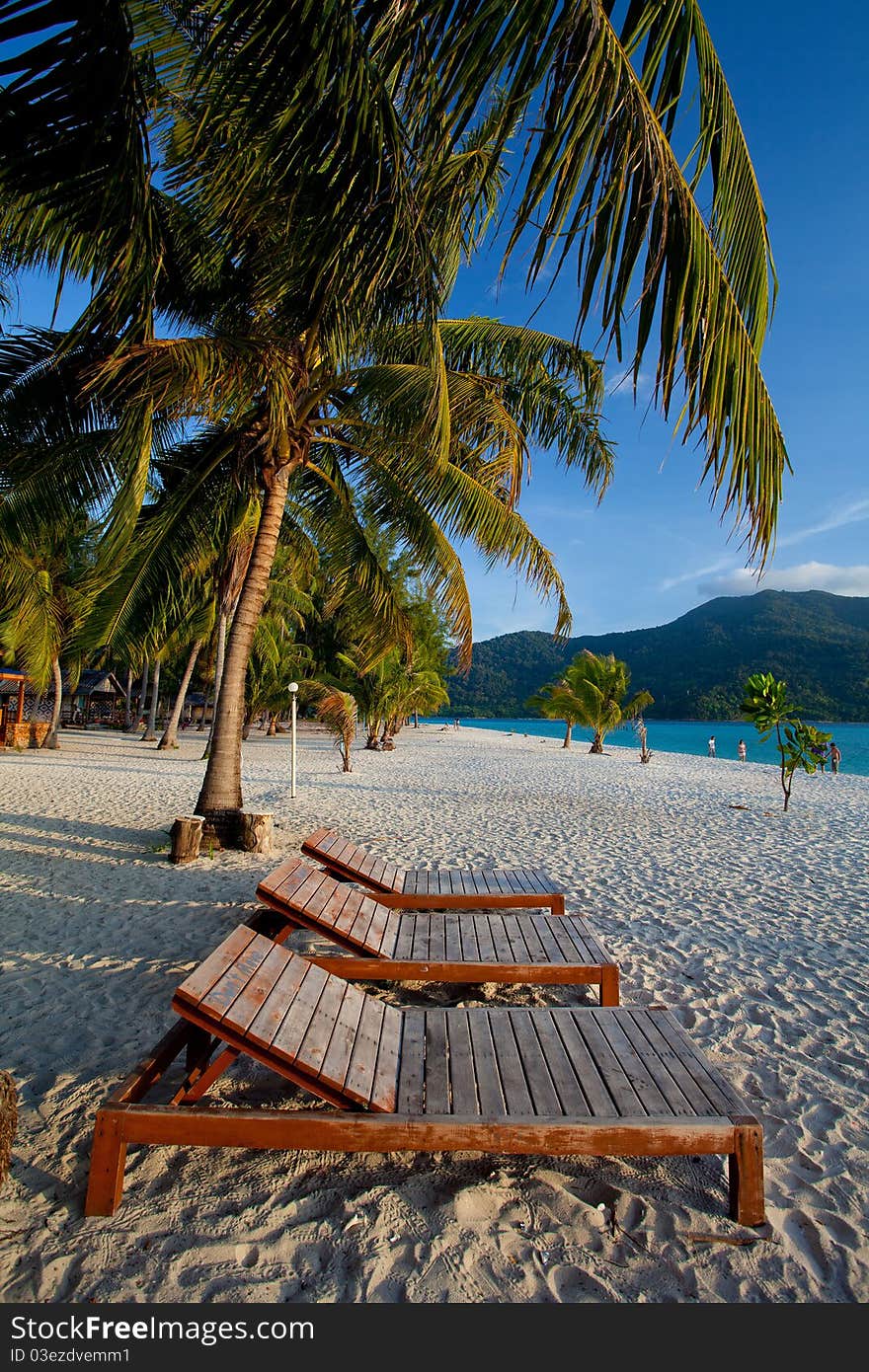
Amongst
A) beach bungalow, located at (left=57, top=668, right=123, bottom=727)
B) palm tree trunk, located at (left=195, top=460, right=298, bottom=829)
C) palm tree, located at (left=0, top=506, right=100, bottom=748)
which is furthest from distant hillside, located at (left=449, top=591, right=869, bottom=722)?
palm tree trunk, located at (left=195, top=460, right=298, bottom=829)

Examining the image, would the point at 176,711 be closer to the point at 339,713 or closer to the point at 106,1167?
the point at 339,713

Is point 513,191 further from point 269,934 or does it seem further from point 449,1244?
point 269,934

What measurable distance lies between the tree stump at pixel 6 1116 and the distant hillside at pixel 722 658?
6947 centimetres

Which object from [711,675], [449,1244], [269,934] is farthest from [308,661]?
[711,675]

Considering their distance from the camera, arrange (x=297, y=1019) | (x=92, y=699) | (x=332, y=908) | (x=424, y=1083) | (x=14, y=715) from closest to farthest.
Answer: (x=424, y=1083)
(x=297, y=1019)
(x=332, y=908)
(x=14, y=715)
(x=92, y=699)

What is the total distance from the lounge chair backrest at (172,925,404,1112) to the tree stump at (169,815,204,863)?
3.96m

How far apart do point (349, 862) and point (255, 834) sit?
2718 millimetres

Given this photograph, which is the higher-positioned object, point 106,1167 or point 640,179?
point 640,179

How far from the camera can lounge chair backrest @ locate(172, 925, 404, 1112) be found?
206cm

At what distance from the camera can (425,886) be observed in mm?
4621

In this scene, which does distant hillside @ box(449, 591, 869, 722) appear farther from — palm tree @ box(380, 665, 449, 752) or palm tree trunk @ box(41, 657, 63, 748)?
palm tree trunk @ box(41, 657, 63, 748)


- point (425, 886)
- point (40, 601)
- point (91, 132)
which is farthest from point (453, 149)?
point (40, 601)

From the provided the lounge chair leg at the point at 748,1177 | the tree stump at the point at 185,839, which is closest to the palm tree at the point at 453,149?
the lounge chair leg at the point at 748,1177

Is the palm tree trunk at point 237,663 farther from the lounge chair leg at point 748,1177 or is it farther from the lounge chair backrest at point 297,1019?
the lounge chair leg at point 748,1177
